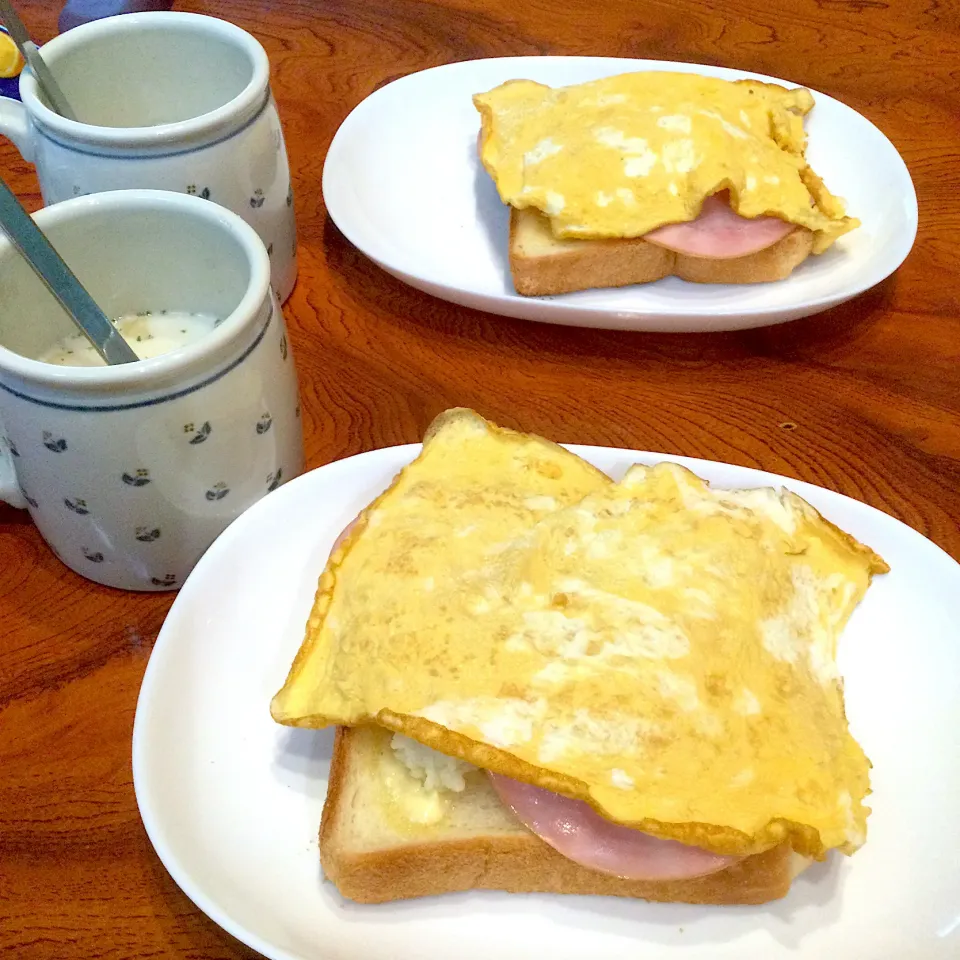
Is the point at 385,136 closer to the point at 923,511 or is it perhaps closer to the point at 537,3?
the point at 537,3

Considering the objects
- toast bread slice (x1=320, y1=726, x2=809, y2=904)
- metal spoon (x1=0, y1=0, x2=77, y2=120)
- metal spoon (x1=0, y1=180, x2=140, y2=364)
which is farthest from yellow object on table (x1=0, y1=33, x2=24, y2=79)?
toast bread slice (x1=320, y1=726, x2=809, y2=904)

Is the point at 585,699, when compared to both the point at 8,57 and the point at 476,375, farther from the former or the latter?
the point at 8,57

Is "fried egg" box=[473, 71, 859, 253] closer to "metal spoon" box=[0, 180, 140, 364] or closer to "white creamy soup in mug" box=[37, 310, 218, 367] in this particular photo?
"white creamy soup in mug" box=[37, 310, 218, 367]

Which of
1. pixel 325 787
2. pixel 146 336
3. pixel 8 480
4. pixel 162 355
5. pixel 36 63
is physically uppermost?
pixel 36 63

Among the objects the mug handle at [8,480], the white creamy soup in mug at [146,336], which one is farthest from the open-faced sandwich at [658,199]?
the mug handle at [8,480]

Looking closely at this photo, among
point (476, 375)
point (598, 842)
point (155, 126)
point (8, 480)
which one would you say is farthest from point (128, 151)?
point (598, 842)

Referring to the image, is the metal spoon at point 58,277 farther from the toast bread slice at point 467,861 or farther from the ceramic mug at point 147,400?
the toast bread slice at point 467,861
